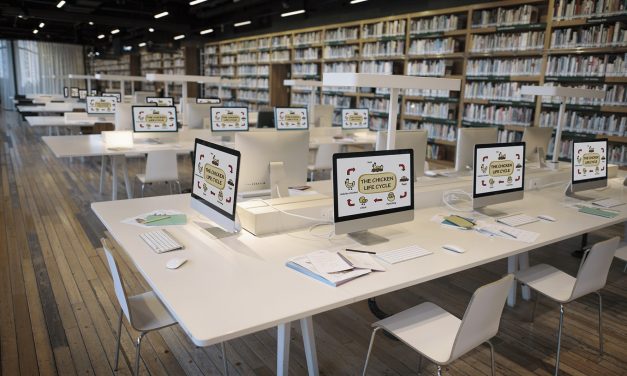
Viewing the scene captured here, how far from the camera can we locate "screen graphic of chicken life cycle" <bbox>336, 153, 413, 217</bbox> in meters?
2.16

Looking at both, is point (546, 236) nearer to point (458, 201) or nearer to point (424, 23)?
point (458, 201)

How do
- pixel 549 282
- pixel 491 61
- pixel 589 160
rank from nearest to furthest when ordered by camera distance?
pixel 549 282 < pixel 589 160 < pixel 491 61

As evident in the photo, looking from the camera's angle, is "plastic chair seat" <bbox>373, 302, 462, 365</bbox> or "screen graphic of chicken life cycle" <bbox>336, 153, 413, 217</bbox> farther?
"screen graphic of chicken life cycle" <bbox>336, 153, 413, 217</bbox>

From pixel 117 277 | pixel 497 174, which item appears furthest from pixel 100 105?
pixel 497 174

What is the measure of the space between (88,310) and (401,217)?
201 centimetres

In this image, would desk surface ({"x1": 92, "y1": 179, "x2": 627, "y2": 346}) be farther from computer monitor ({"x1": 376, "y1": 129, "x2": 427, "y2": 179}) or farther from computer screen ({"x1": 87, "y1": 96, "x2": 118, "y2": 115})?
computer screen ({"x1": 87, "y1": 96, "x2": 118, "y2": 115})

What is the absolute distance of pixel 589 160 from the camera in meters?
3.40

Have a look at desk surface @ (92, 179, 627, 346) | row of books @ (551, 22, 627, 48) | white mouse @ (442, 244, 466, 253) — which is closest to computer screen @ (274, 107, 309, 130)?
desk surface @ (92, 179, 627, 346)

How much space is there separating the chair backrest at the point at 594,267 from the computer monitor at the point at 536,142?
216 centimetres

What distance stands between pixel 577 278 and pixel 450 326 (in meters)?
0.76

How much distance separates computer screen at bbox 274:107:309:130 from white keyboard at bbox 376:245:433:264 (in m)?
4.27

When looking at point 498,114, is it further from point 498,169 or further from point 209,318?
point 209,318

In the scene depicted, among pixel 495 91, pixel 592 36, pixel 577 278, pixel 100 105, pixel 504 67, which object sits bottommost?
pixel 577 278

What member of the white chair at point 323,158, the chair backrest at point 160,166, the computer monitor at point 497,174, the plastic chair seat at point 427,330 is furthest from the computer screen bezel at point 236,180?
the white chair at point 323,158
